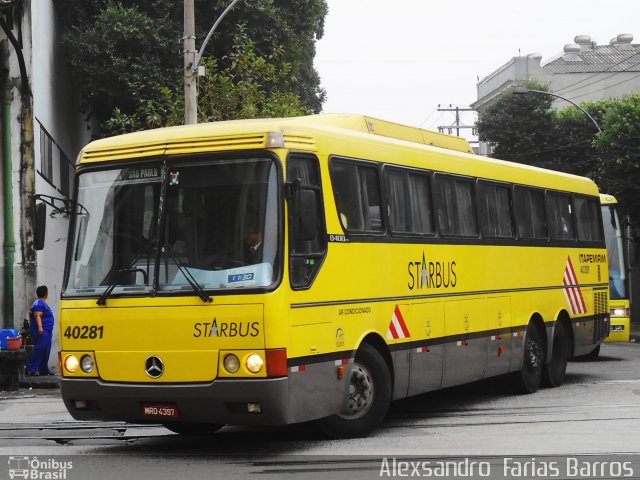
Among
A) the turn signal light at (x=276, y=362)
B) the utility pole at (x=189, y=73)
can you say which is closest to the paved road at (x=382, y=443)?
the turn signal light at (x=276, y=362)

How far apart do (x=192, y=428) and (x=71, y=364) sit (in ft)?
5.80

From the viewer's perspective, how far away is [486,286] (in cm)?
1406

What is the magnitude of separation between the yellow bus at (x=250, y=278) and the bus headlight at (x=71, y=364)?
1cm

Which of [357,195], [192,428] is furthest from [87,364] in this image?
[357,195]

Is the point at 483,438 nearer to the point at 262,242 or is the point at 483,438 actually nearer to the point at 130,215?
the point at 262,242

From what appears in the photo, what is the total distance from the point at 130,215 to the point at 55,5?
21252 mm

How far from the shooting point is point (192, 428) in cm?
1155

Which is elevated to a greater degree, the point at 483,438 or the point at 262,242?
the point at 262,242

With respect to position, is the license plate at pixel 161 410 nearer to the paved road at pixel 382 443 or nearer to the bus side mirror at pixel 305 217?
the paved road at pixel 382 443

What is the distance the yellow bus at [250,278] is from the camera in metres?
9.63

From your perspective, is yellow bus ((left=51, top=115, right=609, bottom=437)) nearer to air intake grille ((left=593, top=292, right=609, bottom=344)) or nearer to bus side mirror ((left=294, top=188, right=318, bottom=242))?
bus side mirror ((left=294, top=188, right=318, bottom=242))

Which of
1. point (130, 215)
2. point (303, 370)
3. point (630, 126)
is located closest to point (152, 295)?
point (130, 215)

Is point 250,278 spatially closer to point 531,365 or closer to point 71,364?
point 71,364

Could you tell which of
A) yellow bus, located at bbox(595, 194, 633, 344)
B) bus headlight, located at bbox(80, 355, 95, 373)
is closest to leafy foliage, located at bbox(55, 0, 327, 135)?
yellow bus, located at bbox(595, 194, 633, 344)
